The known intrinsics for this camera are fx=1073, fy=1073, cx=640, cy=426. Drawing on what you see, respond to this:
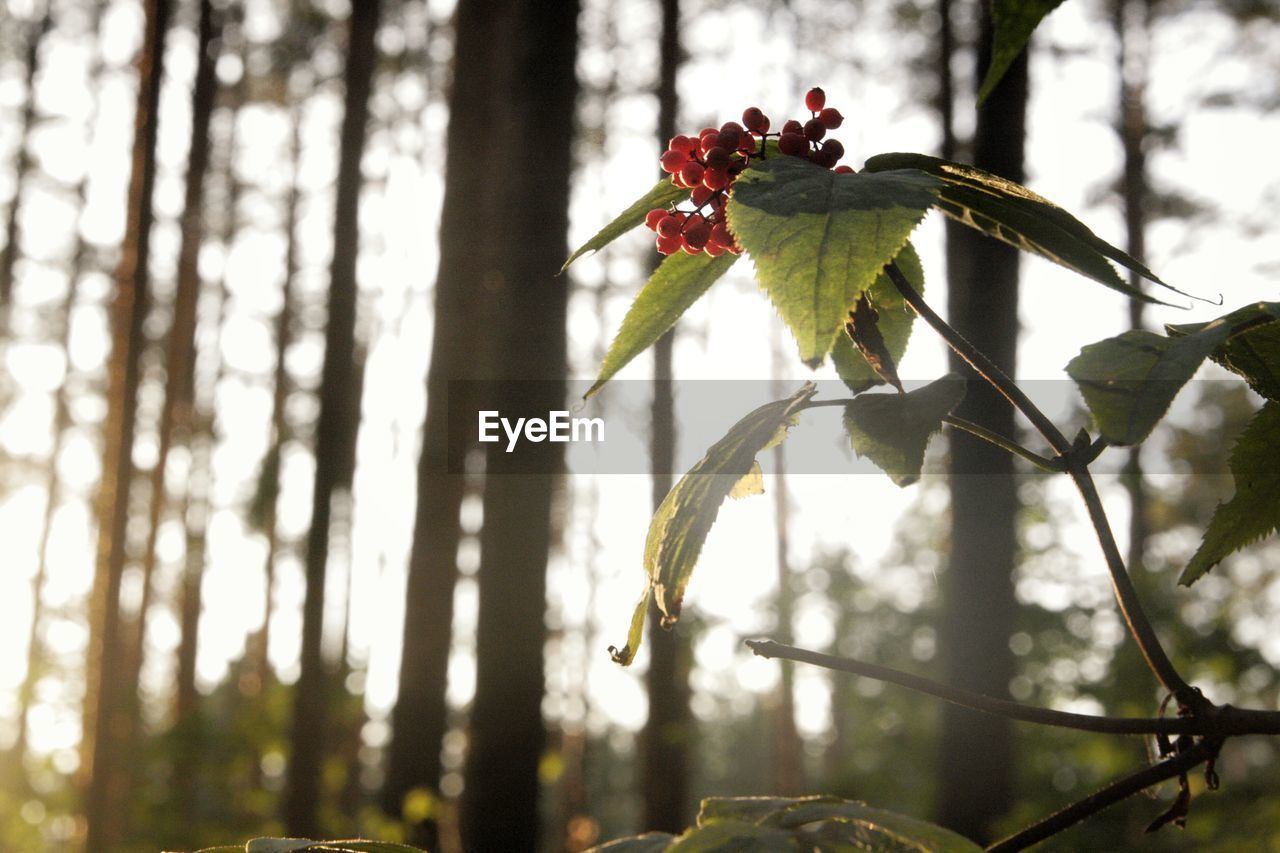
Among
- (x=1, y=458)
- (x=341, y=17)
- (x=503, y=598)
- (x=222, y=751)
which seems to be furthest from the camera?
(x=1, y=458)

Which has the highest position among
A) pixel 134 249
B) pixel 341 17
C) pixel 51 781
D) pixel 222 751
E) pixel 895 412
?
pixel 341 17

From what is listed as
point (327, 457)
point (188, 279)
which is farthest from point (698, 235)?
point (188, 279)

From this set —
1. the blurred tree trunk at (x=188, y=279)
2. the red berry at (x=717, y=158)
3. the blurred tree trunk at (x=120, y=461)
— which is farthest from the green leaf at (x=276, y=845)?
the blurred tree trunk at (x=188, y=279)

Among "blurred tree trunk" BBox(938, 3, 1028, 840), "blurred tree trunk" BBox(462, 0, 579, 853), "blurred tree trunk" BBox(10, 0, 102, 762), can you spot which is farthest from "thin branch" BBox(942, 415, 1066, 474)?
"blurred tree trunk" BBox(10, 0, 102, 762)

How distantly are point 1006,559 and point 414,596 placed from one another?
3973mm

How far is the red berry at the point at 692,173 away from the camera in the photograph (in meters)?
0.68

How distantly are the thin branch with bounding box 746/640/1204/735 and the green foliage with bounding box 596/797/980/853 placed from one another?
8 centimetres

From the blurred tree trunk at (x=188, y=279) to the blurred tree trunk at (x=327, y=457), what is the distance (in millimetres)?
4545

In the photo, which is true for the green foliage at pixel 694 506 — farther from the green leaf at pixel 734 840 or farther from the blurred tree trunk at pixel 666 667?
the blurred tree trunk at pixel 666 667

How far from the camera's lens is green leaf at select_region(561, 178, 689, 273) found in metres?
0.59

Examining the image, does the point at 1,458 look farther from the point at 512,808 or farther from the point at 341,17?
the point at 512,808

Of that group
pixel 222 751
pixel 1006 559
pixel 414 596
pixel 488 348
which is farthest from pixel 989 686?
pixel 222 751

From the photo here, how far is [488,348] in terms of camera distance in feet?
15.6

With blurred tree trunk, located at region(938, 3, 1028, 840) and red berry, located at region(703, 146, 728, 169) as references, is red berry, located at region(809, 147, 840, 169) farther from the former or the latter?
blurred tree trunk, located at region(938, 3, 1028, 840)
